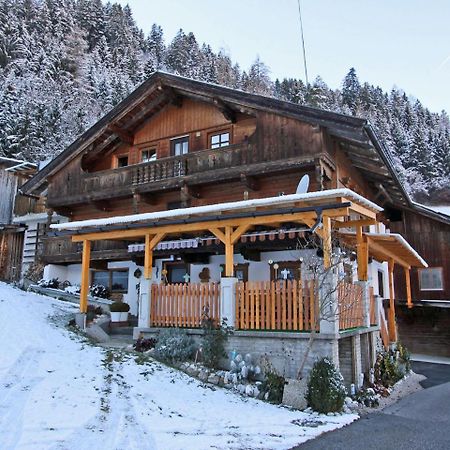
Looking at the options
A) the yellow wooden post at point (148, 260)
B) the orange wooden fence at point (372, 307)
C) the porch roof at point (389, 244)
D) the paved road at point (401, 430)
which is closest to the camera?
the paved road at point (401, 430)

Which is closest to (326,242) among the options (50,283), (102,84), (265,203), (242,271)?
(265,203)

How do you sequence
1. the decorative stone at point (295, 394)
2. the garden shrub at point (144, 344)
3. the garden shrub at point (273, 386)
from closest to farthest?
1. the decorative stone at point (295, 394)
2. the garden shrub at point (273, 386)
3. the garden shrub at point (144, 344)

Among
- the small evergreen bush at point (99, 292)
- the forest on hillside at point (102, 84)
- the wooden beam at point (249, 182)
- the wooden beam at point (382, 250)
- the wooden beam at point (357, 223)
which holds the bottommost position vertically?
the small evergreen bush at point (99, 292)

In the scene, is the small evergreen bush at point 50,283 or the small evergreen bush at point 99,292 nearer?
the small evergreen bush at point 99,292

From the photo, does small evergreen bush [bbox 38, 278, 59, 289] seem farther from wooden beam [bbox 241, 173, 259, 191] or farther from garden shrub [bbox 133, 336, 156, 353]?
garden shrub [bbox 133, 336, 156, 353]

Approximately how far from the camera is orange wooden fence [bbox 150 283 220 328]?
454 inches

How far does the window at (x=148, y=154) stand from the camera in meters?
20.5

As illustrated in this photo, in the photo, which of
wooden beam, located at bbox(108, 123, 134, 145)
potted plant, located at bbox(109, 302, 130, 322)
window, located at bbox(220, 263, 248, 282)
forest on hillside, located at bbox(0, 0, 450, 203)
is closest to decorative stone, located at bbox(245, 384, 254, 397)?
potted plant, located at bbox(109, 302, 130, 322)

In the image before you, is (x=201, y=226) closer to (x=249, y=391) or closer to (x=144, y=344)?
(x=144, y=344)

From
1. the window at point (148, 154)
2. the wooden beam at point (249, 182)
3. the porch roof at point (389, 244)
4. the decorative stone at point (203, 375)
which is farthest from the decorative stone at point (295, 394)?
the window at point (148, 154)

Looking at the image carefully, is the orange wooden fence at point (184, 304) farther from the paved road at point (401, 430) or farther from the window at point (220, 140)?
the window at point (220, 140)

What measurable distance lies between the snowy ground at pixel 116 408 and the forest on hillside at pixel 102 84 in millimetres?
28356

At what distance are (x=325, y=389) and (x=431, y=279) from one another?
1610cm

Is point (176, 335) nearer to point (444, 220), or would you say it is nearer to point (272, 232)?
point (272, 232)
